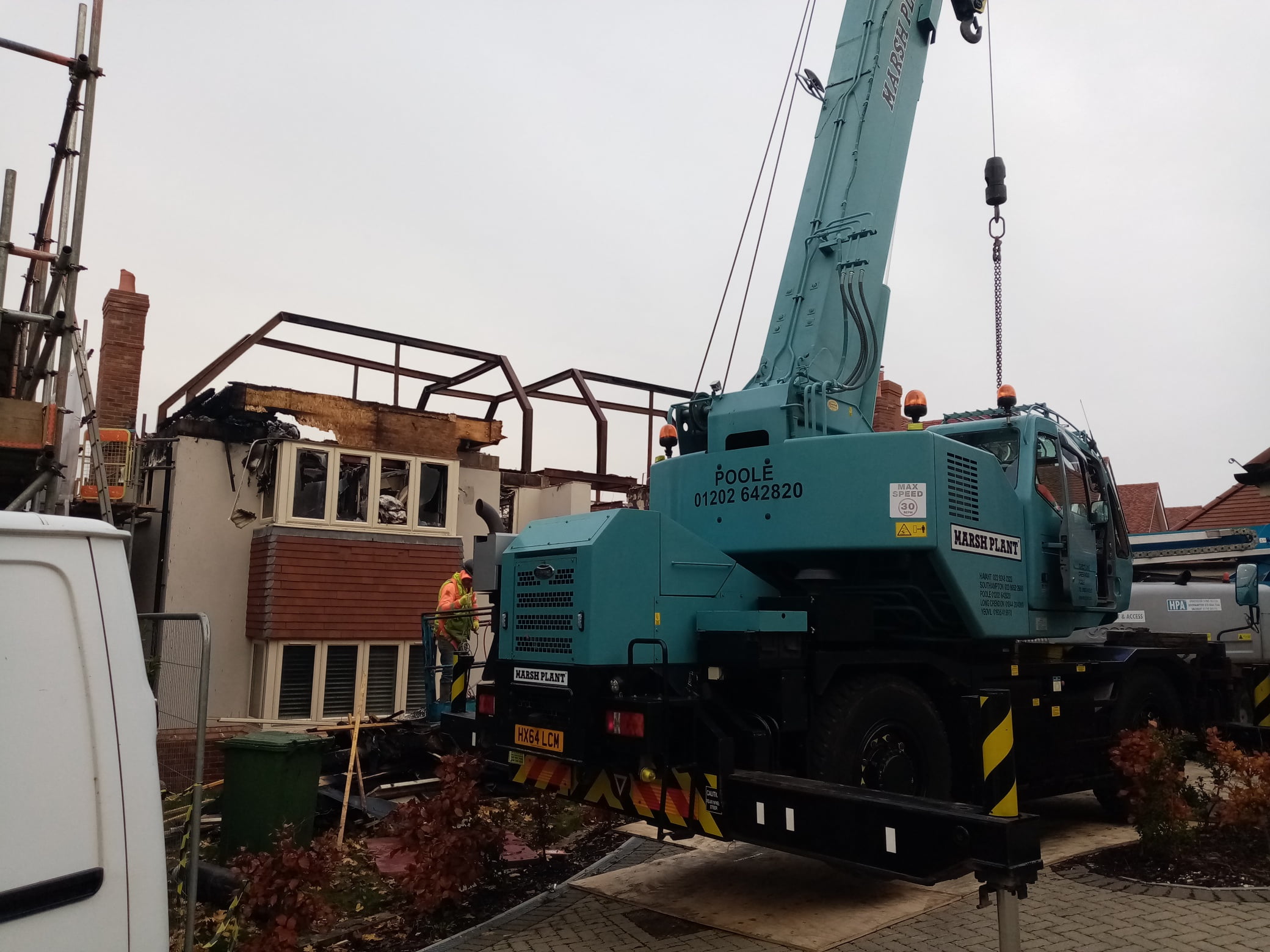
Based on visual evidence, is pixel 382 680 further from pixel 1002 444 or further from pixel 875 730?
pixel 1002 444

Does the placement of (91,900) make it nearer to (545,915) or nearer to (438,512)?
(545,915)

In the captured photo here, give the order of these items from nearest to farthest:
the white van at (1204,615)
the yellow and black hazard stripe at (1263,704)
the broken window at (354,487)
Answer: the yellow and black hazard stripe at (1263,704) → the white van at (1204,615) → the broken window at (354,487)

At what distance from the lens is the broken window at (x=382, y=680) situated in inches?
487

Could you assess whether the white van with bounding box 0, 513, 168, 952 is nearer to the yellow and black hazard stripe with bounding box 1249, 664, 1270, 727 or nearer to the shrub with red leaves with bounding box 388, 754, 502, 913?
the shrub with red leaves with bounding box 388, 754, 502, 913

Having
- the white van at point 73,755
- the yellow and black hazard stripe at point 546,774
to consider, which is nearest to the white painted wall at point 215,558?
the yellow and black hazard stripe at point 546,774

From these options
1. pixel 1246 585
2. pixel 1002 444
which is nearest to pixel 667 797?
pixel 1002 444

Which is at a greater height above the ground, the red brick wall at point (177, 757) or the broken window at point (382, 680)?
the broken window at point (382, 680)

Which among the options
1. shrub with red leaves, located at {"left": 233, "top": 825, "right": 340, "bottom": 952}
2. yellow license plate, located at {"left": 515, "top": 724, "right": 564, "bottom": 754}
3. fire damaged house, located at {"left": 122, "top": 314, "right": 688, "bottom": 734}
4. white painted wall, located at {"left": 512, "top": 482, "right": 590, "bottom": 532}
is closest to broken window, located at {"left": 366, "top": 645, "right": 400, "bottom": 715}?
fire damaged house, located at {"left": 122, "top": 314, "right": 688, "bottom": 734}

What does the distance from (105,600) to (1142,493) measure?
53273mm

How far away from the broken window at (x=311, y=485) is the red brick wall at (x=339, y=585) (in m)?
0.35

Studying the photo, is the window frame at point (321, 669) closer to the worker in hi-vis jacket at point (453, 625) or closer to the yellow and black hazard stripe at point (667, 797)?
the worker in hi-vis jacket at point (453, 625)

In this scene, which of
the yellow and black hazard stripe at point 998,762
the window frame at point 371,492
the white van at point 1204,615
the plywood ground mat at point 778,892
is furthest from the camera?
the white van at point 1204,615

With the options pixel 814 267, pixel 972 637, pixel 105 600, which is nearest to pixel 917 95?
pixel 814 267

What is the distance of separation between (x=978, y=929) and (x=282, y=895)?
3839 millimetres
